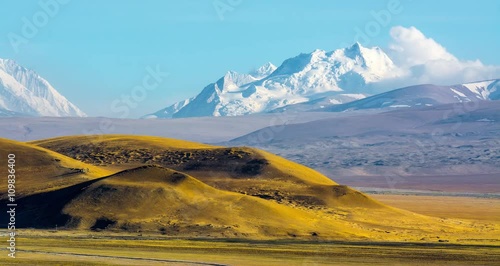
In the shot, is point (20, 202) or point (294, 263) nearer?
point (294, 263)

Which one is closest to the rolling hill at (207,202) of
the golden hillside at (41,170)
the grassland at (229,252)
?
the golden hillside at (41,170)

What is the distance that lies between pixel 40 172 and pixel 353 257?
57850 millimetres

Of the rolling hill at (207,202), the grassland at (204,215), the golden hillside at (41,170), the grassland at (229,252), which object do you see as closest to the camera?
the grassland at (229,252)

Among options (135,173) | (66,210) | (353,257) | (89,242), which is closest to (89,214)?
(66,210)

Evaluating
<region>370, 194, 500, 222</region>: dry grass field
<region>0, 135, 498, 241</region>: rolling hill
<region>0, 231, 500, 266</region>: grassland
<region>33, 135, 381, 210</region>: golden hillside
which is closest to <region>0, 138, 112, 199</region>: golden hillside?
<region>0, 135, 498, 241</region>: rolling hill

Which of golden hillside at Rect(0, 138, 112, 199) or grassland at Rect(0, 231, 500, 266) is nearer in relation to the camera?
grassland at Rect(0, 231, 500, 266)

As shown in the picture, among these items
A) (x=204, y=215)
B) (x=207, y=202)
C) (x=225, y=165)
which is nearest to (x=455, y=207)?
(x=225, y=165)

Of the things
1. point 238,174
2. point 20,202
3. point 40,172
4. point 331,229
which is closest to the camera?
point 331,229

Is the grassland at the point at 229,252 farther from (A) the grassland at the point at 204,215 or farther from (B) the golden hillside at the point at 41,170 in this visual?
(B) the golden hillside at the point at 41,170

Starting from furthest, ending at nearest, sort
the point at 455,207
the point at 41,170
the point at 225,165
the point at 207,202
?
the point at 455,207, the point at 225,165, the point at 41,170, the point at 207,202

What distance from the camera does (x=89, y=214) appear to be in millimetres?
94188

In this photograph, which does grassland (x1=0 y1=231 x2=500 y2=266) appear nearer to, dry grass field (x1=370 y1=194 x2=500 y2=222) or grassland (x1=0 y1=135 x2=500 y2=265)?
grassland (x1=0 y1=135 x2=500 y2=265)

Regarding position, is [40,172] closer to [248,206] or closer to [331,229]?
[248,206]

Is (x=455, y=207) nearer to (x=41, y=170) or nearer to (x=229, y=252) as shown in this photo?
(x=41, y=170)
